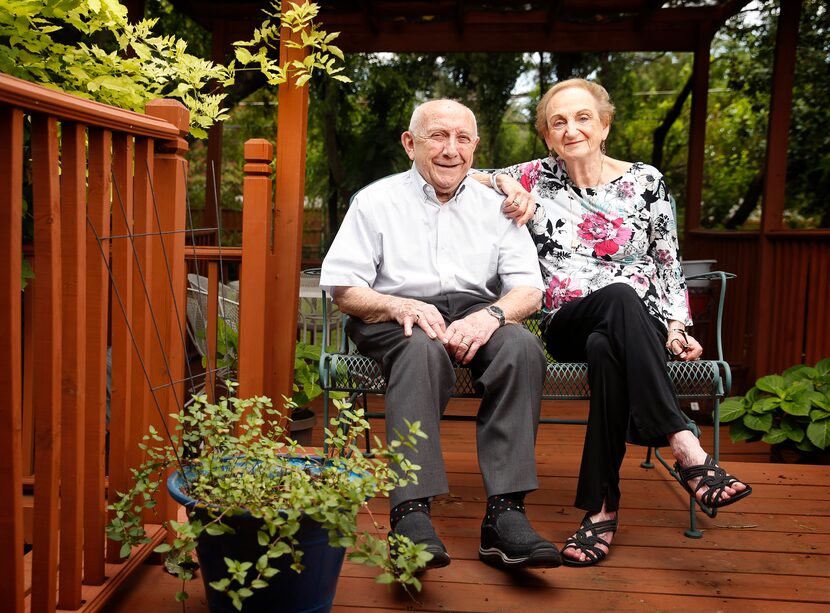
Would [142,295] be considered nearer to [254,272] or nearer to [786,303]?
[254,272]

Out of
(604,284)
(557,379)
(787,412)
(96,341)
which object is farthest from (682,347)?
(96,341)

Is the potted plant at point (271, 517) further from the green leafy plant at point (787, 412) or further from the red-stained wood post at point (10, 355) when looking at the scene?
the green leafy plant at point (787, 412)

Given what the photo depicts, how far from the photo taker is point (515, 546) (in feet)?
6.59

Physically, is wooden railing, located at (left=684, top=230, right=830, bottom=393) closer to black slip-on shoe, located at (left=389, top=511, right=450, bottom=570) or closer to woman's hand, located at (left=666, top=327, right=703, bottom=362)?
woman's hand, located at (left=666, top=327, right=703, bottom=362)

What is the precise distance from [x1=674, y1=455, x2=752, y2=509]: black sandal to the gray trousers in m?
0.42

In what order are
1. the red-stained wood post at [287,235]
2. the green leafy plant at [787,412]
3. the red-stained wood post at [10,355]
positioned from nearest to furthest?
the red-stained wood post at [10,355]
the red-stained wood post at [287,235]
the green leafy plant at [787,412]

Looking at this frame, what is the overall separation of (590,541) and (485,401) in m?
0.45

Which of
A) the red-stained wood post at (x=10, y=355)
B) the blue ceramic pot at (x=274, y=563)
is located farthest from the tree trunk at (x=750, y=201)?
the red-stained wood post at (x=10, y=355)

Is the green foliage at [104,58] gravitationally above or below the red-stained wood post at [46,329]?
above

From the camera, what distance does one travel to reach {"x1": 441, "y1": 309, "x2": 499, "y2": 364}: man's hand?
Answer: 2.27 m

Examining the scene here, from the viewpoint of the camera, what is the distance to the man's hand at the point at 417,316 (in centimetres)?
225

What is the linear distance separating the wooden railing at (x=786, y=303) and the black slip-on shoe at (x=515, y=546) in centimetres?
325

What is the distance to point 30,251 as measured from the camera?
278cm

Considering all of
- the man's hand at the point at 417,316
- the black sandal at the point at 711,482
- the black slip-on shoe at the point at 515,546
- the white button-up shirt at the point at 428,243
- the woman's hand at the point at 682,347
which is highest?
the white button-up shirt at the point at 428,243
